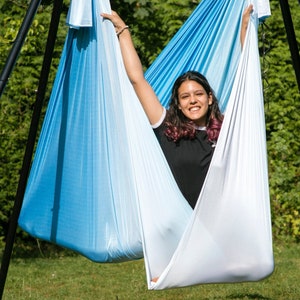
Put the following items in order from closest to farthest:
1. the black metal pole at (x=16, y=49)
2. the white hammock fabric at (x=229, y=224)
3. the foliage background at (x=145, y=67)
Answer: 1. the white hammock fabric at (x=229, y=224)
2. the black metal pole at (x=16, y=49)
3. the foliage background at (x=145, y=67)

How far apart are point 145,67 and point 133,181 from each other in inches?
135

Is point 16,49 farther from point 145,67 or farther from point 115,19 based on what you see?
point 145,67

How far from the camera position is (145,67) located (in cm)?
675

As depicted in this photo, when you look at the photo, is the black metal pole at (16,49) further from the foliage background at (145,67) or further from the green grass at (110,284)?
the foliage background at (145,67)

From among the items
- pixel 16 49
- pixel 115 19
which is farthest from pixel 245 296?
pixel 16 49

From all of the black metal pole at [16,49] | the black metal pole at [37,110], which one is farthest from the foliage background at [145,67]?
the black metal pole at [16,49]

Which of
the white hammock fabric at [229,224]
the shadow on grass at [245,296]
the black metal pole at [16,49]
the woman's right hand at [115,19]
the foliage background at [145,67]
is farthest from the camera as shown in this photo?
the foliage background at [145,67]

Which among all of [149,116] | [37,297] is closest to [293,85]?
[37,297]

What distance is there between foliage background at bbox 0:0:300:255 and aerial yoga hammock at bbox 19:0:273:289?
2435 mm

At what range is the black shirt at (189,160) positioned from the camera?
3.61m

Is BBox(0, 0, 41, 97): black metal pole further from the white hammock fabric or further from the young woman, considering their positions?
the white hammock fabric

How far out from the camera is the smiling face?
3711 mm

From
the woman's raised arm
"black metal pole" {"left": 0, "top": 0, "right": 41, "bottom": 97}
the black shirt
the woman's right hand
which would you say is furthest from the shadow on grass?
"black metal pole" {"left": 0, "top": 0, "right": 41, "bottom": 97}

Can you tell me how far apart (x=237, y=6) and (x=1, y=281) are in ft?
4.99
